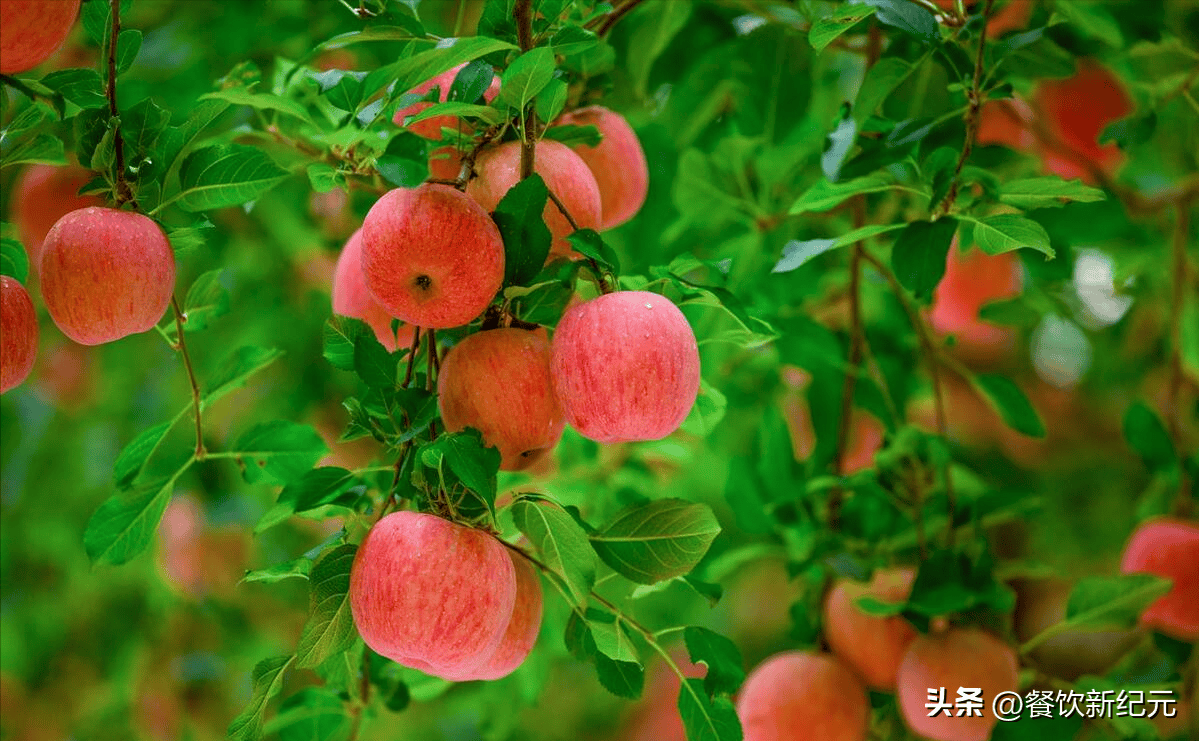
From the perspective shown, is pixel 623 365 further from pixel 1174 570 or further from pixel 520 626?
pixel 1174 570

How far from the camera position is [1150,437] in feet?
3.40

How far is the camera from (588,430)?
22.8 inches

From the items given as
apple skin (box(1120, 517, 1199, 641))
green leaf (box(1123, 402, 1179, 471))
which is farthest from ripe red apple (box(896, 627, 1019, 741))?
green leaf (box(1123, 402, 1179, 471))

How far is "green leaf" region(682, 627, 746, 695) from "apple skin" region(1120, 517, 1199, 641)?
17.9 inches

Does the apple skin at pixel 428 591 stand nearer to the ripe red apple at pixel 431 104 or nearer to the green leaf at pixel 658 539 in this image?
the green leaf at pixel 658 539

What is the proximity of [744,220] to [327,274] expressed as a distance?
0.81 meters

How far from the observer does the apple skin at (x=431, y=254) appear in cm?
55

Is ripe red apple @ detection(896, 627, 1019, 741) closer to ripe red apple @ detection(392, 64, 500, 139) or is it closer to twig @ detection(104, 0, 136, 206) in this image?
ripe red apple @ detection(392, 64, 500, 139)

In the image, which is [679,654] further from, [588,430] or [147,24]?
[588,430]

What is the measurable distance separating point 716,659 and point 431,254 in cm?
32

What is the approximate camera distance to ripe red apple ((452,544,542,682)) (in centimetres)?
63

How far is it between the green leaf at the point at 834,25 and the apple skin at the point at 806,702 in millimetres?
519

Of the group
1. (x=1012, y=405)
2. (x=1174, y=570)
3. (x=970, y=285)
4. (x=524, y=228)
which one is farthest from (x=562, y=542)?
(x=970, y=285)

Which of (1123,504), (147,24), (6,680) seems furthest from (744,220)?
(6,680)
